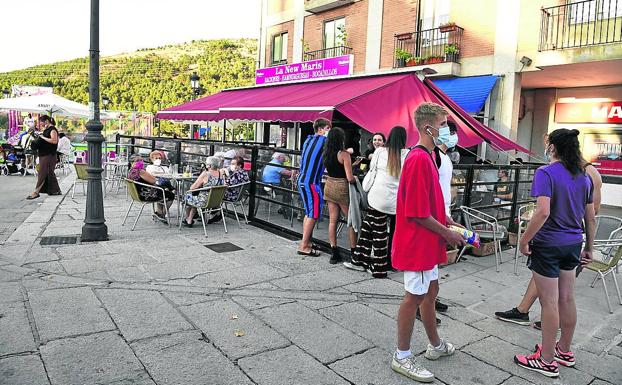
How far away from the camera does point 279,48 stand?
2091cm

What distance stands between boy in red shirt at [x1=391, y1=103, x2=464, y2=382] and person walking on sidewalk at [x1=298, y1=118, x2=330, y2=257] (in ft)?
10.2

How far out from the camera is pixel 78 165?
10891 mm

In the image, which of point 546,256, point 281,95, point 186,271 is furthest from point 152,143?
point 546,256

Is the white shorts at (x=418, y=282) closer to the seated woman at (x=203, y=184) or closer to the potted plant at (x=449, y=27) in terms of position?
the seated woman at (x=203, y=184)

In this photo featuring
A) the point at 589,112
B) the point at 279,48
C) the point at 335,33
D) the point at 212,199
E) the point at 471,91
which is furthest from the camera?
the point at 279,48

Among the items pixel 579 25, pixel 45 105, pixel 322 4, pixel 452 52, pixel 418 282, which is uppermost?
pixel 322 4

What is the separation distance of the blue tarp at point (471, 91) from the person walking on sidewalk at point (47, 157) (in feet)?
31.5

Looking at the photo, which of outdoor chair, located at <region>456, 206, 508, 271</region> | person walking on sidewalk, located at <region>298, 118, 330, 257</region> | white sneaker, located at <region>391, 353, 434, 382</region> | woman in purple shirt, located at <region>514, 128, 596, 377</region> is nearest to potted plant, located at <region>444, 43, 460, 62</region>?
outdoor chair, located at <region>456, 206, 508, 271</region>

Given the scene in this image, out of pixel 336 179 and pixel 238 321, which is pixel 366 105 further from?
pixel 238 321

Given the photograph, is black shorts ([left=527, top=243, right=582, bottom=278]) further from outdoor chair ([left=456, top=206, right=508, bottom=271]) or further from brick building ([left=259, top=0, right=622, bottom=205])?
brick building ([left=259, top=0, right=622, bottom=205])

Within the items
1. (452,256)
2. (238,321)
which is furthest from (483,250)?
(238,321)

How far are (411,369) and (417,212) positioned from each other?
109 centimetres

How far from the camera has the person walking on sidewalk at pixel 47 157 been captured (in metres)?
10.6

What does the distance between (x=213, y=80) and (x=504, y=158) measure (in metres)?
Answer: 57.7
